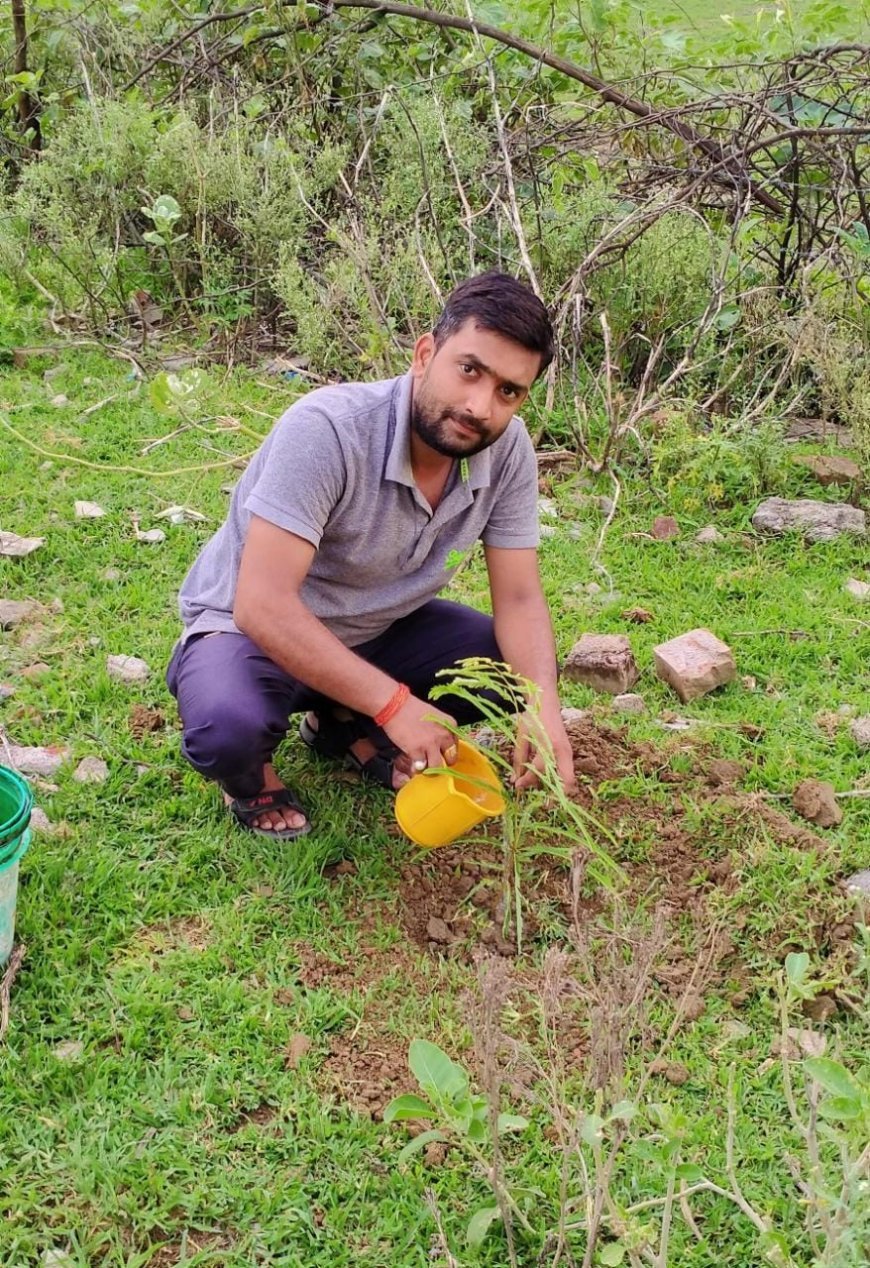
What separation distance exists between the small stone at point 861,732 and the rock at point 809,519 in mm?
1101

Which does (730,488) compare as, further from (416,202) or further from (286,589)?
(286,589)

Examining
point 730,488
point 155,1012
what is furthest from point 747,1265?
point 730,488

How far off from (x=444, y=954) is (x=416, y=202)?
12.3ft

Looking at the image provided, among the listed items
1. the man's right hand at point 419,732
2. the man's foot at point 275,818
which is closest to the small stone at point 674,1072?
the man's right hand at point 419,732

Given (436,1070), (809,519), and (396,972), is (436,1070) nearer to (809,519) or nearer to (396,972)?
(396,972)

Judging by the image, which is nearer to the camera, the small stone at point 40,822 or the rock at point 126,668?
the small stone at point 40,822

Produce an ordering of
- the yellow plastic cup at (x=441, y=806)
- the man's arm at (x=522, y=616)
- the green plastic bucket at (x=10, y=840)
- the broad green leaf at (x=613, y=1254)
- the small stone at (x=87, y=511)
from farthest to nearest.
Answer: the small stone at (x=87, y=511)
the man's arm at (x=522, y=616)
the yellow plastic cup at (x=441, y=806)
the green plastic bucket at (x=10, y=840)
the broad green leaf at (x=613, y=1254)

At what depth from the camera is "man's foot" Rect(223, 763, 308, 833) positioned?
2566mm

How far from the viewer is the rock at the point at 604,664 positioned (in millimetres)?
3158

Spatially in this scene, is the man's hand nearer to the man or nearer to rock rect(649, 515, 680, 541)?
the man

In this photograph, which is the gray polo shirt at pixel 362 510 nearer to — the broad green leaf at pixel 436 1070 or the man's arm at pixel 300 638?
the man's arm at pixel 300 638

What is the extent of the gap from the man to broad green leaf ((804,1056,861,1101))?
0.84m

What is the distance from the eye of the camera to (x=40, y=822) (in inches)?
101

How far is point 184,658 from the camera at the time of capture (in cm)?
260
